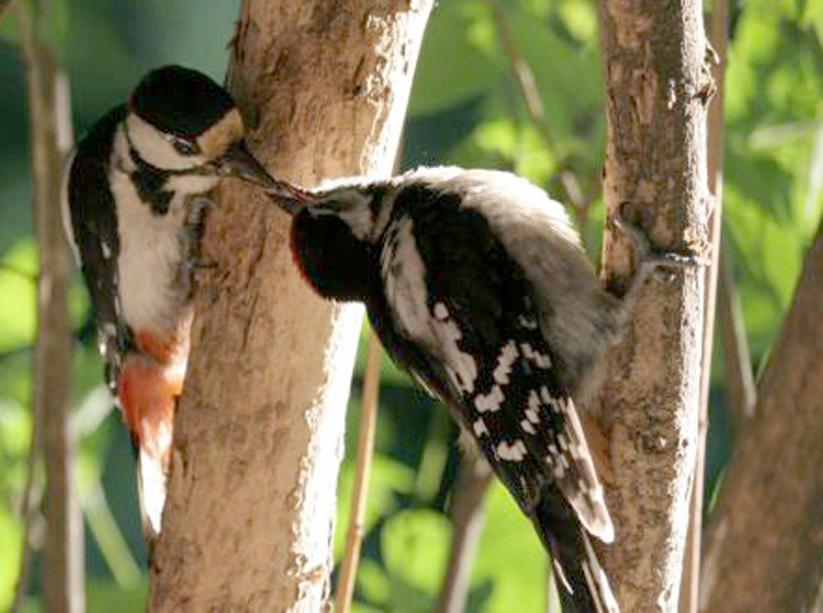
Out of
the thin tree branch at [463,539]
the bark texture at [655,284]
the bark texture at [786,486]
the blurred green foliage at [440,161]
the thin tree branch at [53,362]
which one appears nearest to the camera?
the bark texture at [655,284]

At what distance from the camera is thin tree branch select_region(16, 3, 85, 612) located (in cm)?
186

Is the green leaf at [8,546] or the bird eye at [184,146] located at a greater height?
the bird eye at [184,146]

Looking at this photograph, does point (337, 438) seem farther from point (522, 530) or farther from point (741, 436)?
point (522, 530)

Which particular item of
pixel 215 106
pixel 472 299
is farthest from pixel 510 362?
pixel 215 106

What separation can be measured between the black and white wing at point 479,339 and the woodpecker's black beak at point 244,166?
0.56 ft

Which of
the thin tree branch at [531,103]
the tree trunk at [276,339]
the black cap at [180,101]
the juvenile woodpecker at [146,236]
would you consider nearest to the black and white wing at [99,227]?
the juvenile woodpecker at [146,236]

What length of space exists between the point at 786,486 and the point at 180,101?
682 millimetres

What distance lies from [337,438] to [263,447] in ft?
0.25

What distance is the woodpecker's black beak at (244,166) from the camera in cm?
141

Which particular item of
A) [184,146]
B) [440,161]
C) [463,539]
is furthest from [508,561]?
[184,146]

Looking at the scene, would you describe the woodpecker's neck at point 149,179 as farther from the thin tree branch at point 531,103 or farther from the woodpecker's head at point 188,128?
the thin tree branch at point 531,103

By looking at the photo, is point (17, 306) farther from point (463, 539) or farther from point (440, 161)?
point (463, 539)

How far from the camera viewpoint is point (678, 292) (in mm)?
1282

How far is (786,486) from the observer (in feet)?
5.43
